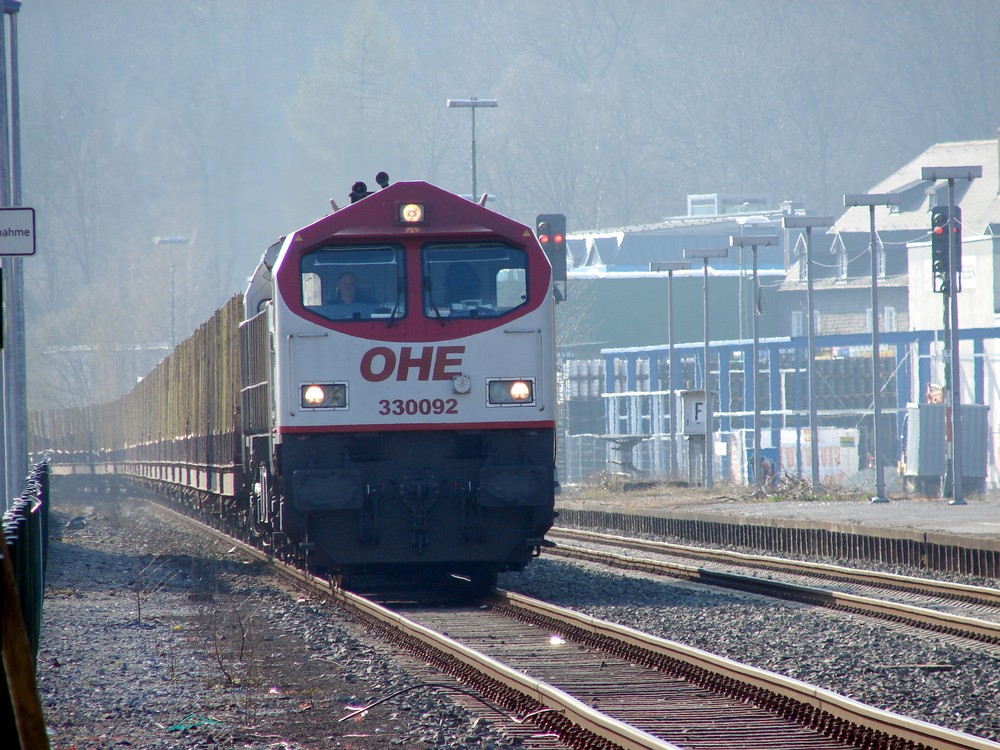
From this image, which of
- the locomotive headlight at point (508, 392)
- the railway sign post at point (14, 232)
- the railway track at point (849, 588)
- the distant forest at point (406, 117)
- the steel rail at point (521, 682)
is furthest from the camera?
the distant forest at point (406, 117)

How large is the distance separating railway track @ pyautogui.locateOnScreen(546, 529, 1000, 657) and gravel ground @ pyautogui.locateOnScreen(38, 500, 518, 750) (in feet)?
12.4

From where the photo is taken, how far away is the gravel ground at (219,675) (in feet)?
21.3

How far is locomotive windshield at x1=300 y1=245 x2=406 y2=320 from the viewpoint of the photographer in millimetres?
11508

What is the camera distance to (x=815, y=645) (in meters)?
8.92

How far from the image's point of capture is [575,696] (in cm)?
721

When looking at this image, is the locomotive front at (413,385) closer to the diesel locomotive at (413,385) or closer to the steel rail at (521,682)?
the diesel locomotive at (413,385)

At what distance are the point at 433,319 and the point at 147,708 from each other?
4938 millimetres

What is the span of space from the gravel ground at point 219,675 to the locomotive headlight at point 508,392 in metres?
2.19

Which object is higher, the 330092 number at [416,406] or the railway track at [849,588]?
the 330092 number at [416,406]

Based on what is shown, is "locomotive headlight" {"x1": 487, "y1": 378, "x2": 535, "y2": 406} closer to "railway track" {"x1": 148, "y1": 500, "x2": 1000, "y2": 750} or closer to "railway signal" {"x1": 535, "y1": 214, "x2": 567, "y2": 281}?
"railway track" {"x1": 148, "y1": 500, "x2": 1000, "y2": 750}

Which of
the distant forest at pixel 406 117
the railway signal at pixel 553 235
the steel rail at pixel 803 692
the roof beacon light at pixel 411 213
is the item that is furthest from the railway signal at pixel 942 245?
the distant forest at pixel 406 117

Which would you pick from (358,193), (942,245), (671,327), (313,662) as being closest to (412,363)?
(358,193)

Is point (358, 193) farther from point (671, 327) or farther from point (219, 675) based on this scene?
point (671, 327)

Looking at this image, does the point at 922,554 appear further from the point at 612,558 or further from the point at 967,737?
the point at 967,737
